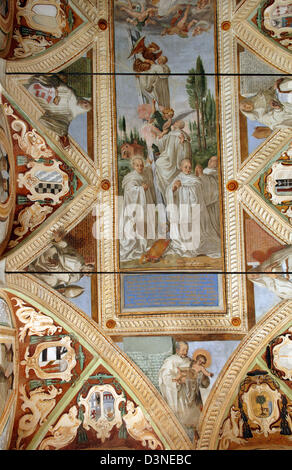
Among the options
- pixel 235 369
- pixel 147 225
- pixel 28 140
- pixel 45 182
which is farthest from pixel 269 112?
pixel 235 369

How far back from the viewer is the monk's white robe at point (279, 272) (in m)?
9.88

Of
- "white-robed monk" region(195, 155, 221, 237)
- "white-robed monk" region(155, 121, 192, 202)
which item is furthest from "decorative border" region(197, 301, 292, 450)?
"white-robed monk" region(155, 121, 192, 202)

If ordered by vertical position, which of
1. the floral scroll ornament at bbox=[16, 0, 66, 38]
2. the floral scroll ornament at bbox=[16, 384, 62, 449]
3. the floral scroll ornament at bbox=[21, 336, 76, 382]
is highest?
the floral scroll ornament at bbox=[16, 0, 66, 38]

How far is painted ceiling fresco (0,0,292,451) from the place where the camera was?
976 centimetres

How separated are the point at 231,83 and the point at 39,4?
320cm

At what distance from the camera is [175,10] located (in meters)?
9.91

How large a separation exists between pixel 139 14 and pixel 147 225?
333cm

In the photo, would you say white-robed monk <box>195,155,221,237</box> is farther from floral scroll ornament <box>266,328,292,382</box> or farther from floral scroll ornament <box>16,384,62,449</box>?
floral scroll ornament <box>16,384,62,449</box>

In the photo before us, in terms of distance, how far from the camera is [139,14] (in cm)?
992

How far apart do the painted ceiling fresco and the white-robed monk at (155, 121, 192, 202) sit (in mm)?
23

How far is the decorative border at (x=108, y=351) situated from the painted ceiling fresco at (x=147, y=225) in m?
0.02

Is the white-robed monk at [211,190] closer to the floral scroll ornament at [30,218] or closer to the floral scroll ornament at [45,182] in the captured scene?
the floral scroll ornament at [45,182]

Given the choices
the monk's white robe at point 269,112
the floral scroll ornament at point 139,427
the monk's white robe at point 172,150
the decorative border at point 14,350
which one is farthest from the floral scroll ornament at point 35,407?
the monk's white robe at point 269,112

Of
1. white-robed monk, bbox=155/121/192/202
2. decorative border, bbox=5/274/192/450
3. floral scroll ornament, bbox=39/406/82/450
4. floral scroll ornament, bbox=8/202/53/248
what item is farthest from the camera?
white-robed monk, bbox=155/121/192/202
